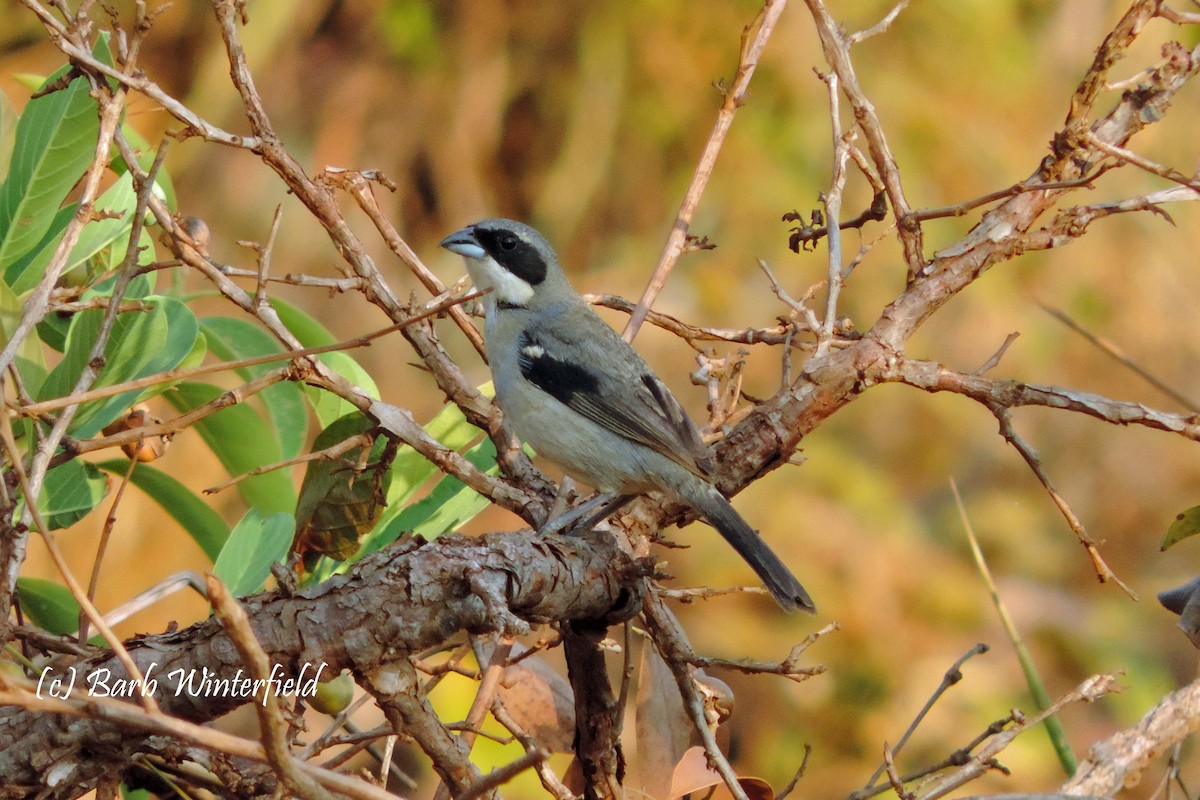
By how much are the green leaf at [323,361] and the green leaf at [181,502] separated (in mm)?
382

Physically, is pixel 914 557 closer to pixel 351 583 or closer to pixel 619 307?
pixel 619 307

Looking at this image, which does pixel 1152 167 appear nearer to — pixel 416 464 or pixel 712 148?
pixel 712 148

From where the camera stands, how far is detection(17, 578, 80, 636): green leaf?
2.80 metres

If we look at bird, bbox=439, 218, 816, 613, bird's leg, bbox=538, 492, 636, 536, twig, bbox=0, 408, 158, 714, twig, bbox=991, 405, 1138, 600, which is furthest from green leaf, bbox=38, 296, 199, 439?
twig, bbox=991, 405, 1138, 600

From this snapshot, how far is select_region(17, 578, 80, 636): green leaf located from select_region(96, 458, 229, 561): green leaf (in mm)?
315

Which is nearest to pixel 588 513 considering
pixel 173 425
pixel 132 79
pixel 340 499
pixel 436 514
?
pixel 436 514

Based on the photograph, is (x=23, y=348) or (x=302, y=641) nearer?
(x=302, y=641)

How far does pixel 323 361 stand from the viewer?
9.71 ft

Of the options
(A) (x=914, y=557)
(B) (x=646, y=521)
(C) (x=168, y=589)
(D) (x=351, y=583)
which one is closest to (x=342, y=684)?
(C) (x=168, y=589)

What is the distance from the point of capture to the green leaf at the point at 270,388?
119 inches

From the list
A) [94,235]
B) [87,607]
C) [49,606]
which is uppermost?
[94,235]

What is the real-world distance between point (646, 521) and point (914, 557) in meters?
4.06

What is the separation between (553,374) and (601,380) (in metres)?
0.18

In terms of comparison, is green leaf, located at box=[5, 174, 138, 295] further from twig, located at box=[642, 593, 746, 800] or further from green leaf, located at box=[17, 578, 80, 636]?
twig, located at box=[642, 593, 746, 800]
